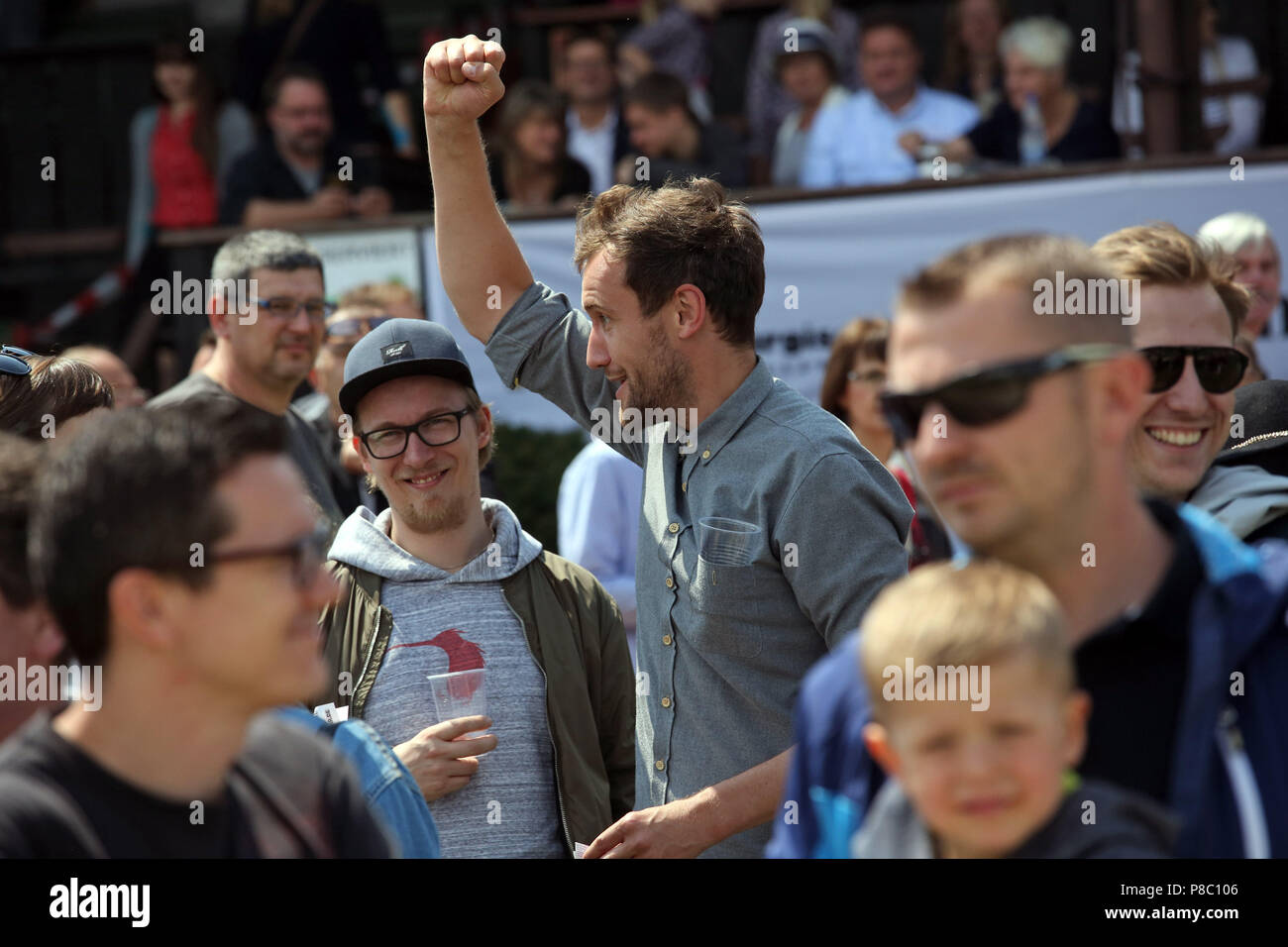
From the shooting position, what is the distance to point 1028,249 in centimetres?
166

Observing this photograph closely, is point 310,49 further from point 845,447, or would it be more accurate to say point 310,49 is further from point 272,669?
point 272,669

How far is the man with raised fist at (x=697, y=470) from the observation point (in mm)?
2697

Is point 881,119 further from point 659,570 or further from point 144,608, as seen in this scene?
point 144,608

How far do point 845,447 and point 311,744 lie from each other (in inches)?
51.5

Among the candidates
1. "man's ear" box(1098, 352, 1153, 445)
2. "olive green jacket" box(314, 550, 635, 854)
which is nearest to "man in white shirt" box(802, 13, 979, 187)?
"olive green jacket" box(314, 550, 635, 854)

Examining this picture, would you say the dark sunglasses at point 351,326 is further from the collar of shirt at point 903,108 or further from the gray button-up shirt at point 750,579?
the collar of shirt at point 903,108

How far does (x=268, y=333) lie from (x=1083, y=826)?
3.40 metres

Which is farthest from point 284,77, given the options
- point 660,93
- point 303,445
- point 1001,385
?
point 1001,385

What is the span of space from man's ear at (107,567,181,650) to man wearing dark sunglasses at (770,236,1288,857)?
693mm

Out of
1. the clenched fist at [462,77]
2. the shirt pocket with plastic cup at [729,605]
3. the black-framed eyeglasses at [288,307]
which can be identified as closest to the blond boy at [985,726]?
the shirt pocket with plastic cup at [729,605]

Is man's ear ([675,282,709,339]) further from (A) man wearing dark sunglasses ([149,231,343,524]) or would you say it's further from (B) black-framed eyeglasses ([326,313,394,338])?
(B) black-framed eyeglasses ([326,313,394,338])

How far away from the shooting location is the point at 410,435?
3295 millimetres

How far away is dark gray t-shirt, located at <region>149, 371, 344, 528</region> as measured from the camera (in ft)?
13.7
